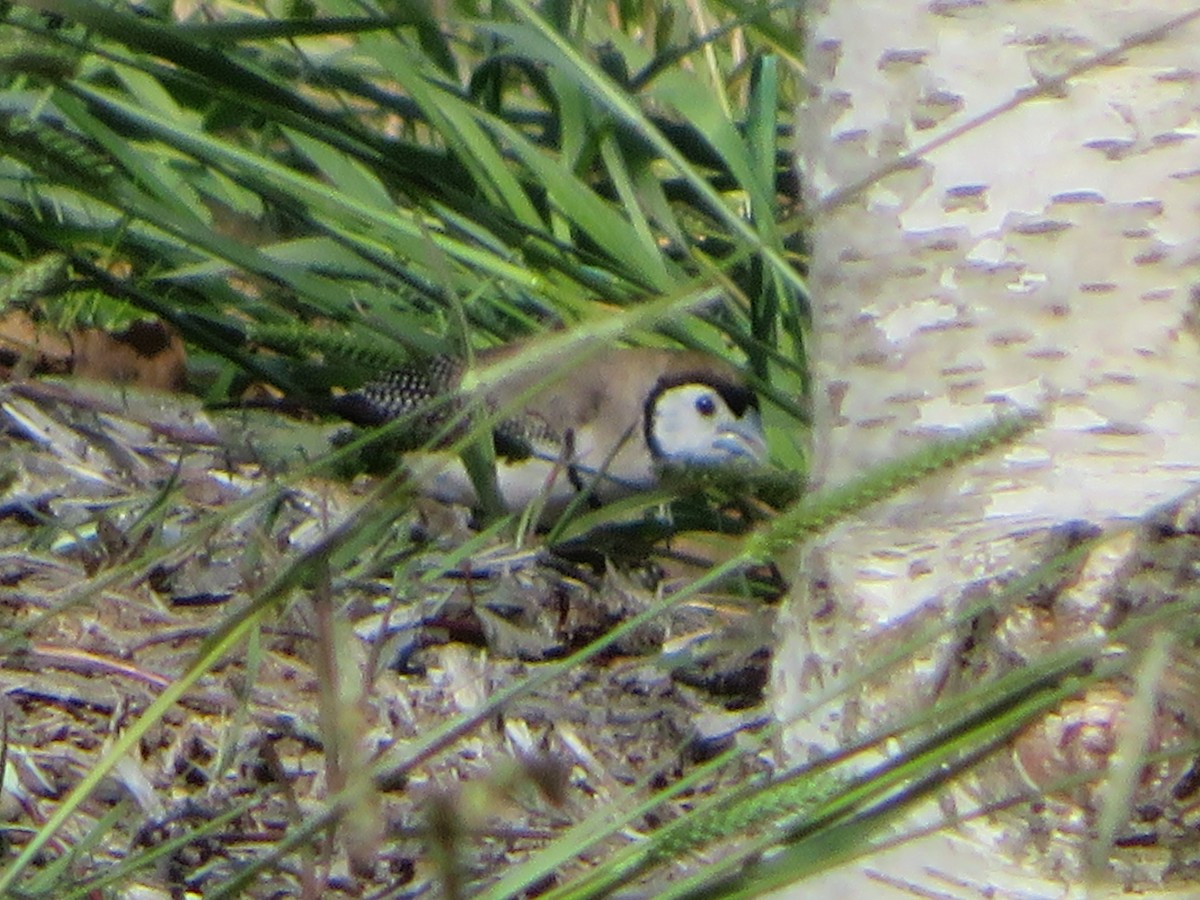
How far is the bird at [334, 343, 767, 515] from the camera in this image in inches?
152

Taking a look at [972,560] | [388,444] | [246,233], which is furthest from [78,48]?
[388,444]

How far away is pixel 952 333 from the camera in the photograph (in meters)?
1.67

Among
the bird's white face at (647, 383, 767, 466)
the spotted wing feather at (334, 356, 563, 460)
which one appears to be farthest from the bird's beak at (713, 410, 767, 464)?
the spotted wing feather at (334, 356, 563, 460)

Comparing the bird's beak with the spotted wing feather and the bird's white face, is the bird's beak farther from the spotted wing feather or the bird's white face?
the spotted wing feather

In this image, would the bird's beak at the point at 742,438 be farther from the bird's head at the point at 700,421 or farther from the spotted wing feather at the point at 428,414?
the spotted wing feather at the point at 428,414

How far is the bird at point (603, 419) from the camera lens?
12.6 feet

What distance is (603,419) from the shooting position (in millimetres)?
4867

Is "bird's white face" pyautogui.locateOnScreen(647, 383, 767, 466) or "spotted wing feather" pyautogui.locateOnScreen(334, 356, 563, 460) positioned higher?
"bird's white face" pyautogui.locateOnScreen(647, 383, 767, 466)

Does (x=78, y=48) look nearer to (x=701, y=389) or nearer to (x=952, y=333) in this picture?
(x=952, y=333)

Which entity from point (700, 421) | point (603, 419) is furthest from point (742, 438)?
point (603, 419)

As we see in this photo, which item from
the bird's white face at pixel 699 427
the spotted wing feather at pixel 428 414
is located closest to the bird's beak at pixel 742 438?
the bird's white face at pixel 699 427

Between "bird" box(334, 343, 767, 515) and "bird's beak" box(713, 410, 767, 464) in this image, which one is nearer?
"bird" box(334, 343, 767, 515)

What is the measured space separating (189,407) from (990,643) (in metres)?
1.94

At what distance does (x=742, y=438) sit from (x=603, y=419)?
1.63ft
